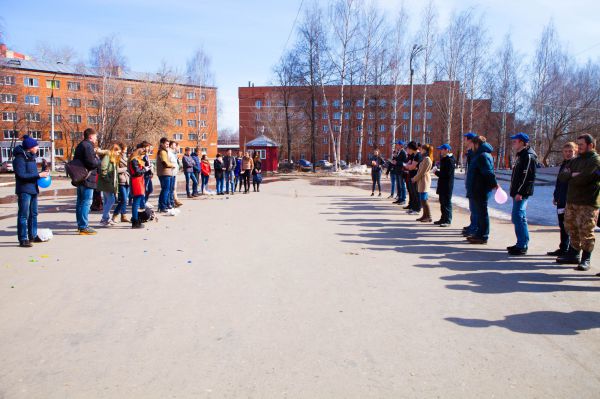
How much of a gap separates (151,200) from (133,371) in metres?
13.1

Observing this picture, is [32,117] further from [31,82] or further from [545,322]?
[545,322]

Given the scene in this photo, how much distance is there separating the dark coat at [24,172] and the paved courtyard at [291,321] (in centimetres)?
102

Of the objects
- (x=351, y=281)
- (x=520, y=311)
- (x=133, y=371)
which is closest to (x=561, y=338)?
(x=520, y=311)

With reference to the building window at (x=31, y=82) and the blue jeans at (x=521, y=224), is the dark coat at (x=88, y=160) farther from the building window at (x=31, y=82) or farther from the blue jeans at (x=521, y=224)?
→ the building window at (x=31, y=82)

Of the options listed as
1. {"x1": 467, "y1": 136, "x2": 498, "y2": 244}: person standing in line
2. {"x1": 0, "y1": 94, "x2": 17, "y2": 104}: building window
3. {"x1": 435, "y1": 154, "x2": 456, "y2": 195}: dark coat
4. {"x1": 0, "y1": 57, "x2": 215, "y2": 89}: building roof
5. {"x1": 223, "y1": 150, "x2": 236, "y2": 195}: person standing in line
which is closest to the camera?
{"x1": 467, "y1": 136, "x2": 498, "y2": 244}: person standing in line

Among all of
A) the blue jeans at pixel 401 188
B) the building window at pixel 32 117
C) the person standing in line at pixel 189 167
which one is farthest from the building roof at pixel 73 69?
the blue jeans at pixel 401 188

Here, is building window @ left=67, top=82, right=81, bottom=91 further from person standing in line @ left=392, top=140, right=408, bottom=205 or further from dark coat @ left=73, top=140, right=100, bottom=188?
dark coat @ left=73, top=140, right=100, bottom=188

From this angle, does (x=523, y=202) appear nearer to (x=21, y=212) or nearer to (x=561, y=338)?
(x=561, y=338)

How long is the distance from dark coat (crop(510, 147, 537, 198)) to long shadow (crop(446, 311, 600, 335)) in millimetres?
3080

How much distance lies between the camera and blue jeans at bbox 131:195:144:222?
9.57 meters

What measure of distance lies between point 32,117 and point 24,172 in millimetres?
66916

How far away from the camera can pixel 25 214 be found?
7480 millimetres

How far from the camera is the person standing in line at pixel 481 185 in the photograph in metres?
8.34

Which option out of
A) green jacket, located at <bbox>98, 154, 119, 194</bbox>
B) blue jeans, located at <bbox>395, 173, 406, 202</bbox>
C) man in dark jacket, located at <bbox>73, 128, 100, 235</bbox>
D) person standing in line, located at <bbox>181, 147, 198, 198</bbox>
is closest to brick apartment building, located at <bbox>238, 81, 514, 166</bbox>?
person standing in line, located at <bbox>181, 147, 198, 198</bbox>
